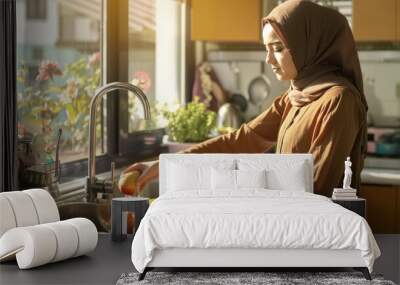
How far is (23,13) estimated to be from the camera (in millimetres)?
6922

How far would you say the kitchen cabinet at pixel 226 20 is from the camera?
Result: 26.1 feet

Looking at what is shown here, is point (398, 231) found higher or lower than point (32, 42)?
lower

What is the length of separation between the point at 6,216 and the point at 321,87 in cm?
242

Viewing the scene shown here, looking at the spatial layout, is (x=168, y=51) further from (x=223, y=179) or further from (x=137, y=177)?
(x=223, y=179)

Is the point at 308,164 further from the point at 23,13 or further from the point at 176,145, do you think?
the point at 23,13

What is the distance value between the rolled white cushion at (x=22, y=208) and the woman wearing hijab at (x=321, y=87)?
1.95m

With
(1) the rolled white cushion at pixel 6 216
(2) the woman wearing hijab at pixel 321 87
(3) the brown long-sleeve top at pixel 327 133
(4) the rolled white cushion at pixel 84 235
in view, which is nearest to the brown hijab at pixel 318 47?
(2) the woman wearing hijab at pixel 321 87

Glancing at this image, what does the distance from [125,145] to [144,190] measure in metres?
0.51

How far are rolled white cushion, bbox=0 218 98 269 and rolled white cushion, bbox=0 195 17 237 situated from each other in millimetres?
115

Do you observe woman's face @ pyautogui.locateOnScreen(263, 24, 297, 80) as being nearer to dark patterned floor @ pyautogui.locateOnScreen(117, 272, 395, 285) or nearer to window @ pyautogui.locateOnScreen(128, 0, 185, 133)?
window @ pyautogui.locateOnScreen(128, 0, 185, 133)

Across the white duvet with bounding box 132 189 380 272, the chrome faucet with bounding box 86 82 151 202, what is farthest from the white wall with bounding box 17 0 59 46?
the white duvet with bounding box 132 189 380 272

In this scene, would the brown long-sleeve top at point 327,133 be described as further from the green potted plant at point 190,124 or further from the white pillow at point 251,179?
the green potted plant at point 190,124

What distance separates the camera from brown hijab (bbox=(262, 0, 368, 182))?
6520 millimetres

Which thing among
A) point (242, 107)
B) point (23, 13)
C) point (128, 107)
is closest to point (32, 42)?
point (23, 13)
